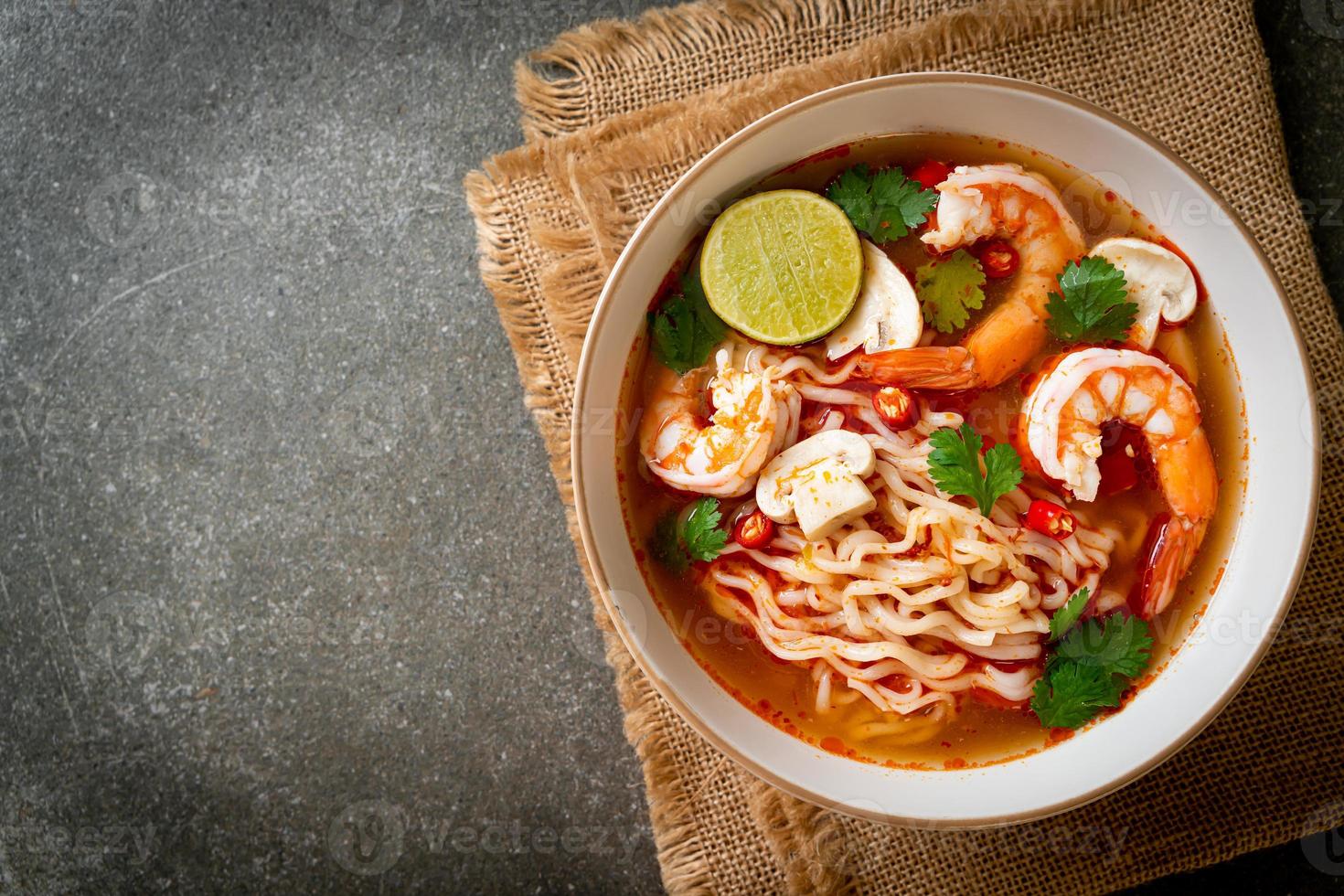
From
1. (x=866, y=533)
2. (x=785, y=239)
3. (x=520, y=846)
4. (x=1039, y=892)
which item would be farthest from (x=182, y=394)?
(x=1039, y=892)

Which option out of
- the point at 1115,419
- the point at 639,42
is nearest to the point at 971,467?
the point at 1115,419

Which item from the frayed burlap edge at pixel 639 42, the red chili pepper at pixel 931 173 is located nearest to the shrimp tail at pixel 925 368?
the red chili pepper at pixel 931 173

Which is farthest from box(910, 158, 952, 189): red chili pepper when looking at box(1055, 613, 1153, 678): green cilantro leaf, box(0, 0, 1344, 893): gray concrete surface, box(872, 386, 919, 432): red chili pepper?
box(1055, 613, 1153, 678): green cilantro leaf

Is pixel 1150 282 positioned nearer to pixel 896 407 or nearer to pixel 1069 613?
pixel 896 407

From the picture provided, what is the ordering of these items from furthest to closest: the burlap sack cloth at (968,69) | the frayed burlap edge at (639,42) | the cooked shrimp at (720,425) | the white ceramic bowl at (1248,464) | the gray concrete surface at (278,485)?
the gray concrete surface at (278,485) → the frayed burlap edge at (639,42) → the burlap sack cloth at (968,69) → the cooked shrimp at (720,425) → the white ceramic bowl at (1248,464)

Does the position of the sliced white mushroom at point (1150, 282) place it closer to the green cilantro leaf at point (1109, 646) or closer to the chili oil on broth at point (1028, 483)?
the chili oil on broth at point (1028, 483)

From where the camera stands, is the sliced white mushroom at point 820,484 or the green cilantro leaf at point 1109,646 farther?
Result: the green cilantro leaf at point 1109,646

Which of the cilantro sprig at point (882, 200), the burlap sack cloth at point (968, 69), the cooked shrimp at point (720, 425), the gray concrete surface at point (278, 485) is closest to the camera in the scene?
the cooked shrimp at point (720, 425)

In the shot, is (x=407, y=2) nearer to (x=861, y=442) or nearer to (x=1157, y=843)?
(x=861, y=442)
